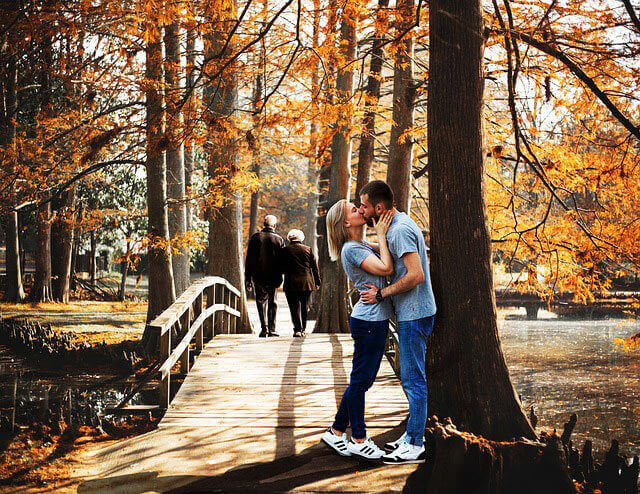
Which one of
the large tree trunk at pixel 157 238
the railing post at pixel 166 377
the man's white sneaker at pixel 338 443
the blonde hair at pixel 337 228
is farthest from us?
the large tree trunk at pixel 157 238

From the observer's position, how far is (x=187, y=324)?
8.14 meters

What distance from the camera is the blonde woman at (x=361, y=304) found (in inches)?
187

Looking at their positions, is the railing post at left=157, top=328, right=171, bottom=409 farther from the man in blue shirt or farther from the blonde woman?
the man in blue shirt

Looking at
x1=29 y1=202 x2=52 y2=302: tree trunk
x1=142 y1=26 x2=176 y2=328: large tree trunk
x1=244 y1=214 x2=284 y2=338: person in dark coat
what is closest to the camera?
x1=244 y1=214 x2=284 y2=338: person in dark coat

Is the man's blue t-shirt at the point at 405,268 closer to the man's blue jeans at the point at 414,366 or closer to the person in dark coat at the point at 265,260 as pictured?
the man's blue jeans at the point at 414,366

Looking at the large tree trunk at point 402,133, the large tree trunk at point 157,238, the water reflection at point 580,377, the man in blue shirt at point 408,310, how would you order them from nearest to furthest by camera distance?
the man in blue shirt at point 408,310 < the large tree trunk at point 402,133 < the water reflection at point 580,377 < the large tree trunk at point 157,238

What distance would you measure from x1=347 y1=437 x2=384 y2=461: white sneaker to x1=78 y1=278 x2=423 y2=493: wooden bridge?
0.07m

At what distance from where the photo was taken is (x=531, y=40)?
6406mm

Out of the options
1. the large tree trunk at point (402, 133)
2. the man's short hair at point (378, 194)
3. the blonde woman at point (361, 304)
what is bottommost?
the blonde woman at point (361, 304)

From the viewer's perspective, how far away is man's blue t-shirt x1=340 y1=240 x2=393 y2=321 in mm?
4777

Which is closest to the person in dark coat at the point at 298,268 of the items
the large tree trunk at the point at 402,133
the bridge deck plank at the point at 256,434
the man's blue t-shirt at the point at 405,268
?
the bridge deck plank at the point at 256,434

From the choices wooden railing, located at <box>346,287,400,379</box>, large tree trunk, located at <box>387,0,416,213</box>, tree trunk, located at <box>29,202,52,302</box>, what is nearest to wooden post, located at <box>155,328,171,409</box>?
wooden railing, located at <box>346,287,400,379</box>

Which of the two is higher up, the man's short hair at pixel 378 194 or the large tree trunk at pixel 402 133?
the large tree trunk at pixel 402 133

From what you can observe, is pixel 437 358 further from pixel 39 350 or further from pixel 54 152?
pixel 54 152
